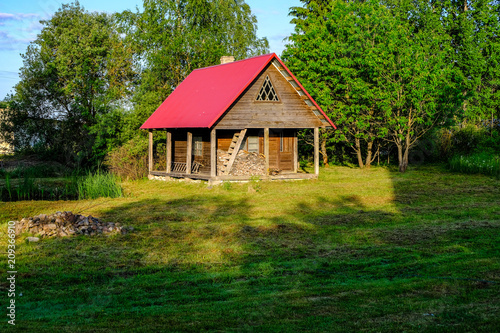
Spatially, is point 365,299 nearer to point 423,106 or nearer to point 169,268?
point 169,268

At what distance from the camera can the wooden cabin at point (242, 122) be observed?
25114mm

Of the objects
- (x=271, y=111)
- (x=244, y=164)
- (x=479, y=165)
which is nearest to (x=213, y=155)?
(x=244, y=164)

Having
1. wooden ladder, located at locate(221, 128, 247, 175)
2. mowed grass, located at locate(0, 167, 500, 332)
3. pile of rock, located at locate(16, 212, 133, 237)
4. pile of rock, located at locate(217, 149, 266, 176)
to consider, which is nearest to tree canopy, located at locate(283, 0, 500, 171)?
pile of rock, located at locate(217, 149, 266, 176)

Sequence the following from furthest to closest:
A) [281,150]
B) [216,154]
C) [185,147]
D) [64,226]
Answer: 1. [185,147]
2. [281,150]
3. [216,154]
4. [64,226]

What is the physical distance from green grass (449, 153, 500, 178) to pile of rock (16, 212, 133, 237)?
2018 cm

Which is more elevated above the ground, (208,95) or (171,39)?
(171,39)

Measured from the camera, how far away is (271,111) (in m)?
26.0

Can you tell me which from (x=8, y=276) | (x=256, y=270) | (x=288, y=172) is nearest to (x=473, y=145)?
(x=288, y=172)

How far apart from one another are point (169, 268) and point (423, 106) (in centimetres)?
2278

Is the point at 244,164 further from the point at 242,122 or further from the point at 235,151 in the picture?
the point at 242,122

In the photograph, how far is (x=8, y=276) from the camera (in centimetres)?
939

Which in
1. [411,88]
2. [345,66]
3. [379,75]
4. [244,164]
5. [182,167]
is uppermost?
[345,66]

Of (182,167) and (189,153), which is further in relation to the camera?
(182,167)

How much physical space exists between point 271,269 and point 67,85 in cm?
3110
